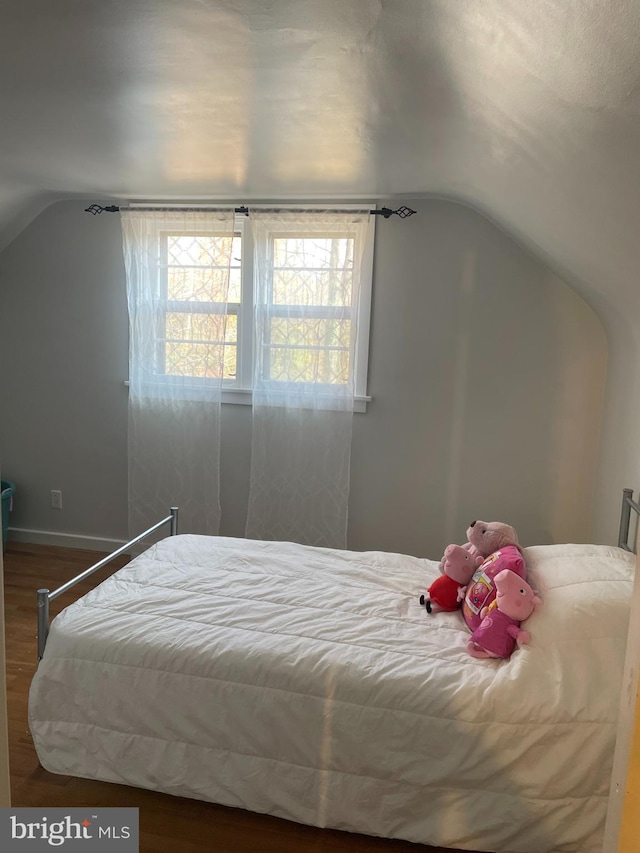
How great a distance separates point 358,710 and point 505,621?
1.65 feet

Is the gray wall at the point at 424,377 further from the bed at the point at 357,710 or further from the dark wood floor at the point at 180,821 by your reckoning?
the dark wood floor at the point at 180,821

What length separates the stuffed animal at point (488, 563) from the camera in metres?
2.02

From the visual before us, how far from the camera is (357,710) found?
1718 mm

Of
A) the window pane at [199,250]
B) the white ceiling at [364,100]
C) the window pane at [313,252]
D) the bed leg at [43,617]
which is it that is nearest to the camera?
the white ceiling at [364,100]

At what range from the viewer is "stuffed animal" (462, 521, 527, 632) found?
2020 millimetres

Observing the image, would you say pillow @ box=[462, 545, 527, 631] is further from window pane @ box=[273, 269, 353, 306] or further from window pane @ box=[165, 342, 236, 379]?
Result: window pane @ box=[165, 342, 236, 379]

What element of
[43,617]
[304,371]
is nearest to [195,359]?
[304,371]

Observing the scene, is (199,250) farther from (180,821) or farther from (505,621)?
(180,821)

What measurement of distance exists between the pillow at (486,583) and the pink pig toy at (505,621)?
0.31ft

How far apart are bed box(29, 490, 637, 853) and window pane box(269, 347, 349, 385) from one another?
5.15 feet

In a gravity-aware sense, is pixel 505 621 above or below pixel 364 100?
below

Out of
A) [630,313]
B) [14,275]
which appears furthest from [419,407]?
[14,275]

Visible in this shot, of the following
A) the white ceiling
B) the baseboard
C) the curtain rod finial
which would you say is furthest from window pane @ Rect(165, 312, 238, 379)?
the baseboard

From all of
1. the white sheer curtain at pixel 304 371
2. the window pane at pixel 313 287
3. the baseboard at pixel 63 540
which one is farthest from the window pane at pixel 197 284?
the baseboard at pixel 63 540
